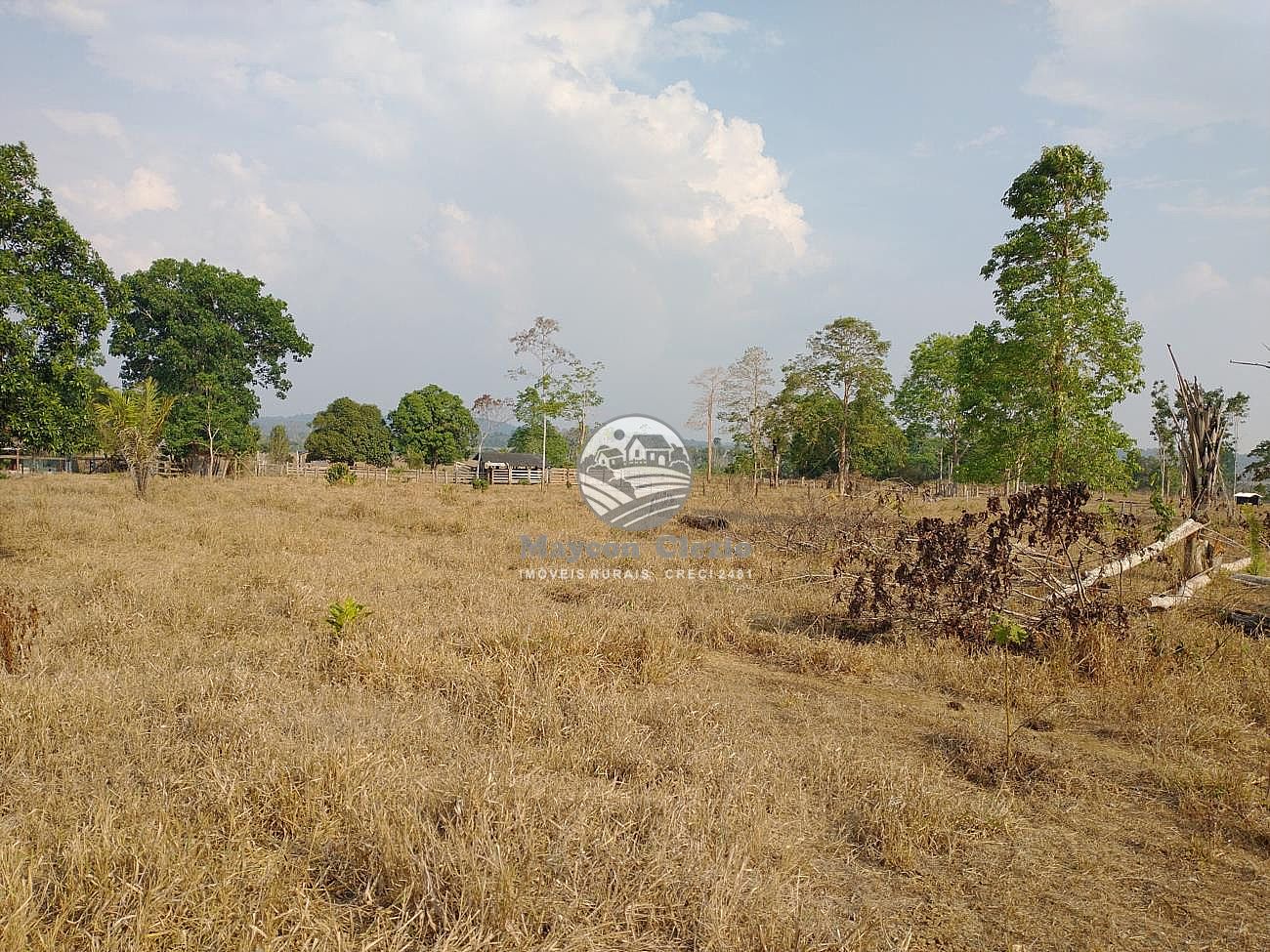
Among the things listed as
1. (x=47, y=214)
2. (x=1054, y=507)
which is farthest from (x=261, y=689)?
(x=47, y=214)

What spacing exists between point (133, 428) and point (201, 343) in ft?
65.6

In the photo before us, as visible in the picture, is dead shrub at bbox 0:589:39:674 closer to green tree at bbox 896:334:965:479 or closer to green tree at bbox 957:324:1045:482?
green tree at bbox 957:324:1045:482

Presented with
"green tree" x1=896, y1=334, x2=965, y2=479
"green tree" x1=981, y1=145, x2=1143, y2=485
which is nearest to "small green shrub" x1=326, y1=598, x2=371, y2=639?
"green tree" x1=981, y1=145, x2=1143, y2=485

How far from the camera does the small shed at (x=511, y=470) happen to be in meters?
44.6

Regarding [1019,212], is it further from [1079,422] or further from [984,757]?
→ [984,757]

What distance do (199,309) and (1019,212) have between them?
37660 mm

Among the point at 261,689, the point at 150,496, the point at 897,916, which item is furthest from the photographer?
the point at 150,496

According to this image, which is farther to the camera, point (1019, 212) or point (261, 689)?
point (1019, 212)

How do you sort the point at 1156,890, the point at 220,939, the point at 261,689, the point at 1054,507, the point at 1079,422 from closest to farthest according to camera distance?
the point at 220,939, the point at 1156,890, the point at 261,689, the point at 1054,507, the point at 1079,422

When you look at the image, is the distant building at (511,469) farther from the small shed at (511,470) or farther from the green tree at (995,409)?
the green tree at (995,409)

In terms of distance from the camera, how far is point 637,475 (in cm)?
1719

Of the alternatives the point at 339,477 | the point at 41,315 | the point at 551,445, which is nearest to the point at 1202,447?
the point at 41,315

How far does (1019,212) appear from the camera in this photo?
13.3 metres

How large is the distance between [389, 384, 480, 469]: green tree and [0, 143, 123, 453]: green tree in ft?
189
